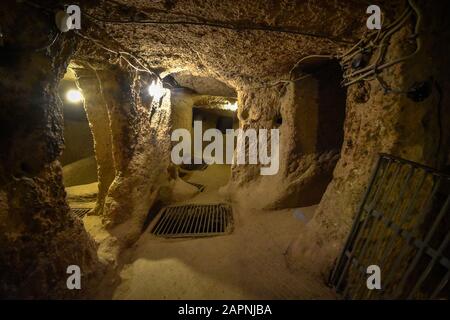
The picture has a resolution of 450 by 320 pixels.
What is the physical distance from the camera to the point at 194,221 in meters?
3.95

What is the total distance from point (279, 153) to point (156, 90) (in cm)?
269

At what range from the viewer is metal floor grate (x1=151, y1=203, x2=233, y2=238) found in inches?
139

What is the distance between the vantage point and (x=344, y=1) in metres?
1.85

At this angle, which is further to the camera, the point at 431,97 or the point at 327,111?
the point at 327,111

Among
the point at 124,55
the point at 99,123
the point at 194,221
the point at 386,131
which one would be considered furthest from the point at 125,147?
the point at 386,131

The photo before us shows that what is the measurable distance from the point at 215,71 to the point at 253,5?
2059 millimetres

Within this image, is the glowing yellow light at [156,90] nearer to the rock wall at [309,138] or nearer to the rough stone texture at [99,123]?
the rough stone texture at [99,123]

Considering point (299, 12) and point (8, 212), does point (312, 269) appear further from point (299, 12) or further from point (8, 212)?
point (8, 212)

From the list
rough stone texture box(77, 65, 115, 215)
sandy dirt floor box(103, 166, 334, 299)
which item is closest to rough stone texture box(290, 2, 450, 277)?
sandy dirt floor box(103, 166, 334, 299)

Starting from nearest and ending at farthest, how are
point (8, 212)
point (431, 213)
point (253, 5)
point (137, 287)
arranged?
1. point (8, 212)
2. point (431, 213)
3. point (253, 5)
4. point (137, 287)

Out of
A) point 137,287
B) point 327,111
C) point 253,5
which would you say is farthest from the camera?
point 327,111

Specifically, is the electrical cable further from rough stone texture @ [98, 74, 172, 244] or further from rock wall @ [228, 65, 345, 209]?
rock wall @ [228, 65, 345, 209]

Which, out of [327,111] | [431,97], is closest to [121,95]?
[327,111]

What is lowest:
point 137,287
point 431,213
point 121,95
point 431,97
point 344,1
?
point 137,287
